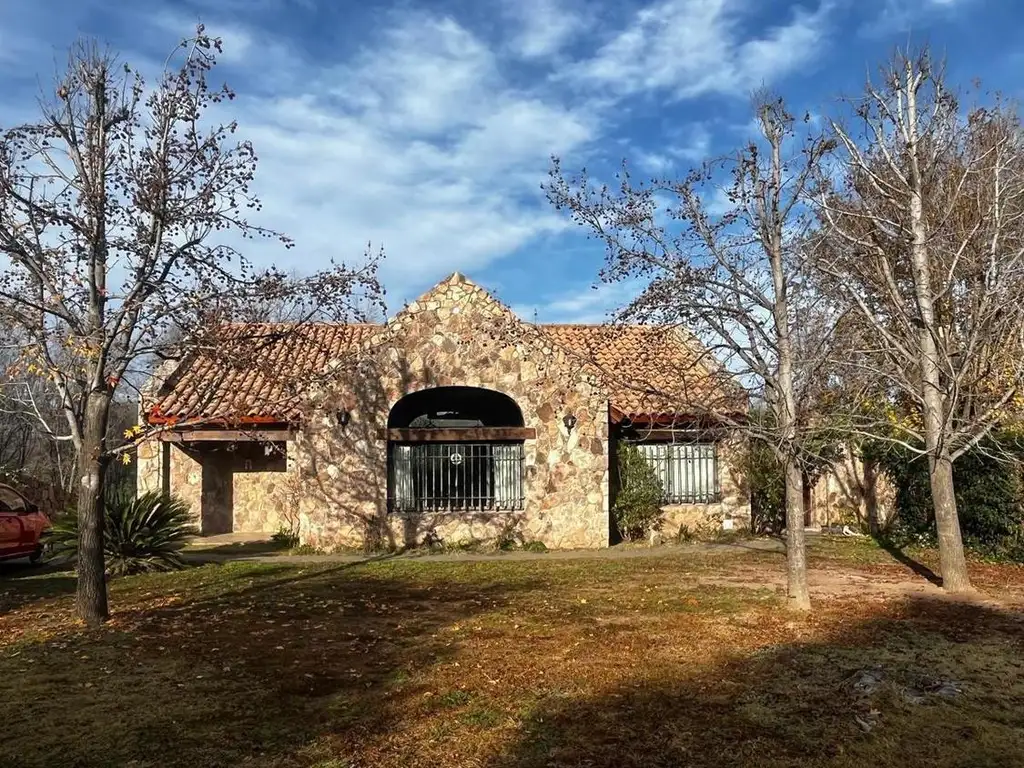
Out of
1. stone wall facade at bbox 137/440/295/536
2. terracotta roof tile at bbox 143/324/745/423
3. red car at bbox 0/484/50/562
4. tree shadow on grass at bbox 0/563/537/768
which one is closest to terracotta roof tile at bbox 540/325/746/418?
terracotta roof tile at bbox 143/324/745/423

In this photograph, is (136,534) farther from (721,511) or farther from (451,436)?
(721,511)

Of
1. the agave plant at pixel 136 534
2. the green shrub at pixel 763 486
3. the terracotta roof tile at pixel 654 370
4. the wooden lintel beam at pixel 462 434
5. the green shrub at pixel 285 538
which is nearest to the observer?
the terracotta roof tile at pixel 654 370

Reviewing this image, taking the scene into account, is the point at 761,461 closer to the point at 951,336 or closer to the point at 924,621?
the point at 951,336

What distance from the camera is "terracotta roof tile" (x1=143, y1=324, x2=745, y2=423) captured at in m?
9.38

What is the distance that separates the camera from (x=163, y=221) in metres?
8.67

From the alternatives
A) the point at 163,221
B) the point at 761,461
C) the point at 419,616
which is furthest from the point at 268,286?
the point at 761,461

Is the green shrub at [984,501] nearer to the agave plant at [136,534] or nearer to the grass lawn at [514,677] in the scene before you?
the grass lawn at [514,677]

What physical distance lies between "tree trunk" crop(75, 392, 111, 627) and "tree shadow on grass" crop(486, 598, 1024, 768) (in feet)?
18.0

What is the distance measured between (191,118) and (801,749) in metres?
8.13

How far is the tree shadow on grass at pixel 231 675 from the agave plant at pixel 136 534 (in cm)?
267

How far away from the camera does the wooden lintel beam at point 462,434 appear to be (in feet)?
50.0

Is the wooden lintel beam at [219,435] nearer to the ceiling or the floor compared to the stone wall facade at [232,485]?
nearer to the ceiling

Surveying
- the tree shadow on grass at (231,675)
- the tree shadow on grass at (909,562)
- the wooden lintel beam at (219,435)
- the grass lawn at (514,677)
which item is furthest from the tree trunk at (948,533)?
the wooden lintel beam at (219,435)

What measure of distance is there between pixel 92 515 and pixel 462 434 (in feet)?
24.7
